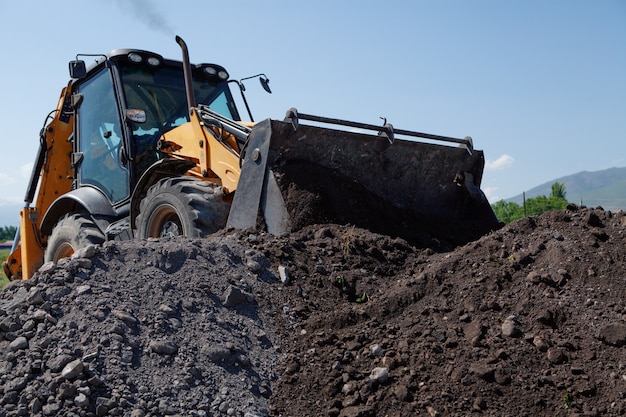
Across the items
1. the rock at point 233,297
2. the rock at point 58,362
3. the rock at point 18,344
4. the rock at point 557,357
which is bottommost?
the rock at point 557,357

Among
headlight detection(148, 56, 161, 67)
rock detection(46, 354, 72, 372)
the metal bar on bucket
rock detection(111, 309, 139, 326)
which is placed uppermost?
headlight detection(148, 56, 161, 67)

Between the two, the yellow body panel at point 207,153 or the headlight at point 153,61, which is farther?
the headlight at point 153,61

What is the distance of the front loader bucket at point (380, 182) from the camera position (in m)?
5.70

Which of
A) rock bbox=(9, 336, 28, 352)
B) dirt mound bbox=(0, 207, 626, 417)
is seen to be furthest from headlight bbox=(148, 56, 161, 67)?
rock bbox=(9, 336, 28, 352)

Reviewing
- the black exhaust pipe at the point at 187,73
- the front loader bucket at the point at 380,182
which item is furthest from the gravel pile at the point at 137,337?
the black exhaust pipe at the point at 187,73

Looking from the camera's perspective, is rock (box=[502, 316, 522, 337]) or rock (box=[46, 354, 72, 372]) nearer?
rock (box=[46, 354, 72, 372])

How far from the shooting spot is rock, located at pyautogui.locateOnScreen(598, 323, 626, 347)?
12.2 feet

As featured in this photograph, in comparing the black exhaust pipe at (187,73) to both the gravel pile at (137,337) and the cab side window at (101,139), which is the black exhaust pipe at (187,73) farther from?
the gravel pile at (137,337)

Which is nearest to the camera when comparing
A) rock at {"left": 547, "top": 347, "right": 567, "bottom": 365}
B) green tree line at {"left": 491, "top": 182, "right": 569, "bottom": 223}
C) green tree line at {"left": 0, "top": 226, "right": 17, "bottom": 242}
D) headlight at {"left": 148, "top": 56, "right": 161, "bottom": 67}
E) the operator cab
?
rock at {"left": 547, "top": 347, "right": 567, "bottom": 365}

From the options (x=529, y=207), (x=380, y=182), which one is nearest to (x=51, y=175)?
(x=380, y=182)

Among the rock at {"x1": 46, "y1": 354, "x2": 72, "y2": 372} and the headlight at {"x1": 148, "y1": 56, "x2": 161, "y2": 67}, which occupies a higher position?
the headlight at {"x1": 148, "y1": 56, "x2": 161, "y2": 67}

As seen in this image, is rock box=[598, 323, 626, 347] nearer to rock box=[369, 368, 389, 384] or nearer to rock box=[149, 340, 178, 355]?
rock box=[369, 368, 389, 384]

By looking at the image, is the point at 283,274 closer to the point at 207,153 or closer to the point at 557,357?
the point at 557,357

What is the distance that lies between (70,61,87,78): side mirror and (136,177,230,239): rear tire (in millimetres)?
1477
